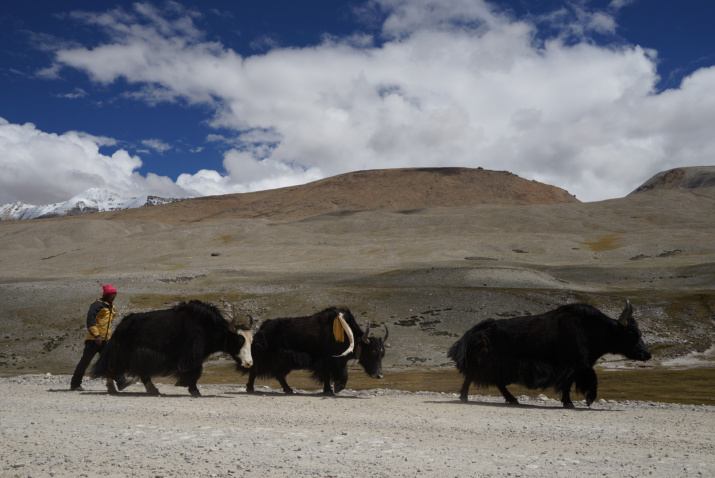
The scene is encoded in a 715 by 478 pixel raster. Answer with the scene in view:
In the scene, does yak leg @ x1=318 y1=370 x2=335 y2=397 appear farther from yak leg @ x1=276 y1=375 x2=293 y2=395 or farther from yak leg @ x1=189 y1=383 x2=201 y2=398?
yak leg @ x1=189 y1=383 x2=201 y2=398

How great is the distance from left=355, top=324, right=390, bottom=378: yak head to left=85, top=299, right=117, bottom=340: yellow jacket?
5646 mm

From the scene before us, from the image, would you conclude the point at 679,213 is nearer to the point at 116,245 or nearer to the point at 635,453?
the point at 116,245

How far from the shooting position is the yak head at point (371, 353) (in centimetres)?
1552

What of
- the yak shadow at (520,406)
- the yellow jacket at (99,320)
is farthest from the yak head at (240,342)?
the yak shadow at (520,406)

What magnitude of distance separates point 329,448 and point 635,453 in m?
3.84

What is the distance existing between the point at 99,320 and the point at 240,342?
116 inches

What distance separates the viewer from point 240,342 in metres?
14.0

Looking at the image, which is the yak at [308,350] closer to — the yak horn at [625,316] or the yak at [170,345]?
the yak at [170,345]

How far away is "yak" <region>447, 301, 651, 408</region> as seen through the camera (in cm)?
1314

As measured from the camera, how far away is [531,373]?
13078 millimetres

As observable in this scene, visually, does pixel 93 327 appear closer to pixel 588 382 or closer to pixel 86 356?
pixel 86 356

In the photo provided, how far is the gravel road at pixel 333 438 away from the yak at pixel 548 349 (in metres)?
0.57

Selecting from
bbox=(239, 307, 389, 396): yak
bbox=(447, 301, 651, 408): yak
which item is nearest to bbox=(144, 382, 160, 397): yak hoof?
bbox=(239, 307, 389, 396): yak

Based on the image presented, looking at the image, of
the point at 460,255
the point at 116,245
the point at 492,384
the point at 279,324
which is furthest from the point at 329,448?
the point at 116,245
